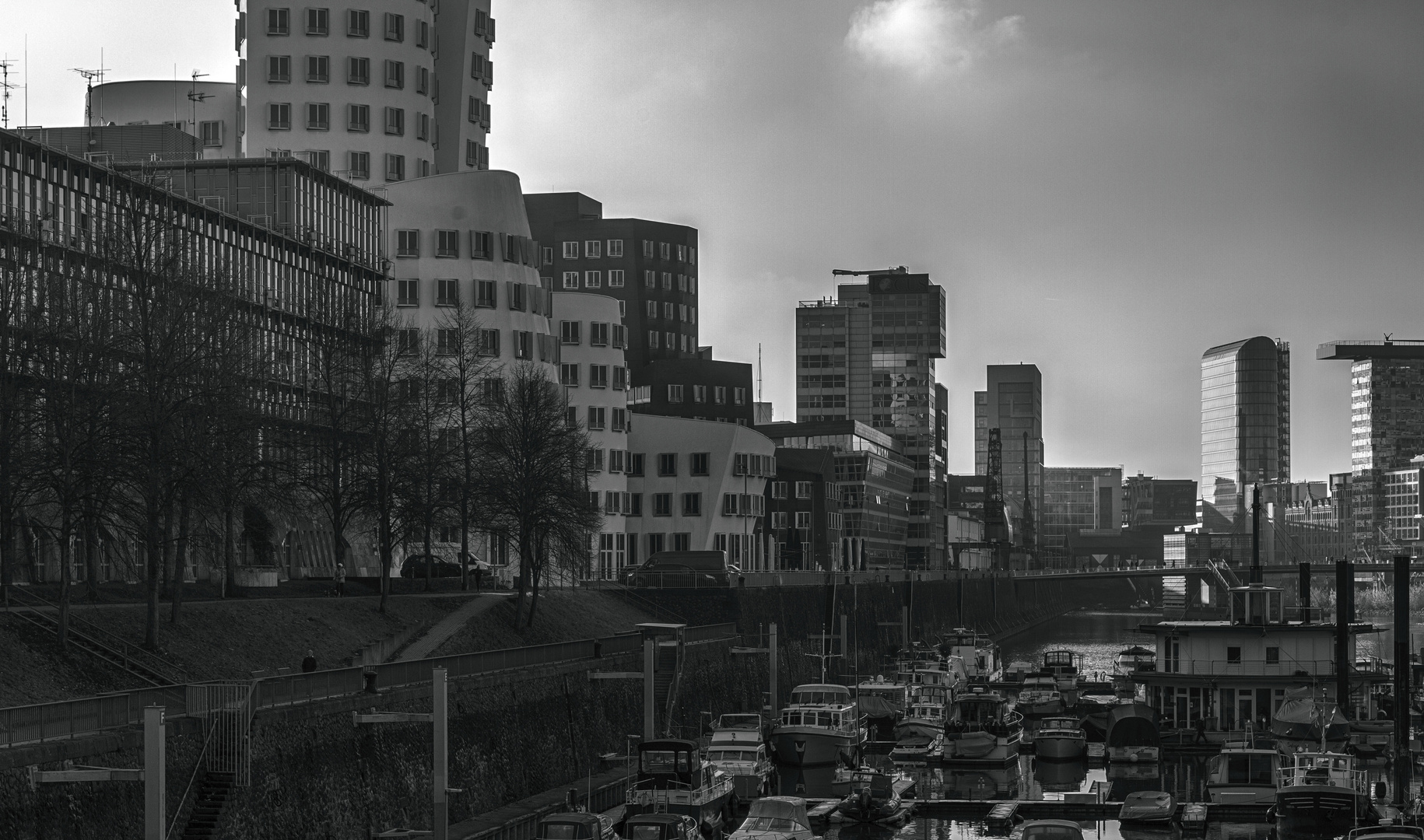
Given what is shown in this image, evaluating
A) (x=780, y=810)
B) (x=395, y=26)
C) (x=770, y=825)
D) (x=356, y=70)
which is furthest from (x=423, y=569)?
(x=770, y=825)

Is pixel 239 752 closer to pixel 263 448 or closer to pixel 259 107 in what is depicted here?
pixel 263 448

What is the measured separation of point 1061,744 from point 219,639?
40.1 meters

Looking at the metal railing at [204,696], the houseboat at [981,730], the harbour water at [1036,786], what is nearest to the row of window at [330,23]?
the houseboat at [981,730]

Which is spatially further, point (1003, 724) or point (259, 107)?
point (259, 107)

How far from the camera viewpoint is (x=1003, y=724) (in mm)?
87812

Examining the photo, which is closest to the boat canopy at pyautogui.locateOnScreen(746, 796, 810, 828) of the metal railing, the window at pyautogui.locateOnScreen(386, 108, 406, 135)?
the metal railing

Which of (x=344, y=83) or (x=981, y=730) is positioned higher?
(x=344, y=83)

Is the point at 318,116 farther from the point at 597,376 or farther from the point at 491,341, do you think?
the point at 597,376

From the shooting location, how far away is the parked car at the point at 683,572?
12081 centimetres

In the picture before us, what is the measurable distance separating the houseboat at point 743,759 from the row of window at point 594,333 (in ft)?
256

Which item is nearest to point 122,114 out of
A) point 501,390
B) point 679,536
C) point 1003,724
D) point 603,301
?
point 603,301

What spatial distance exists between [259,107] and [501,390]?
160 ft

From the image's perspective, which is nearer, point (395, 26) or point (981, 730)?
point (981, 730)

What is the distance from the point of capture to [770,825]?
57000mm
